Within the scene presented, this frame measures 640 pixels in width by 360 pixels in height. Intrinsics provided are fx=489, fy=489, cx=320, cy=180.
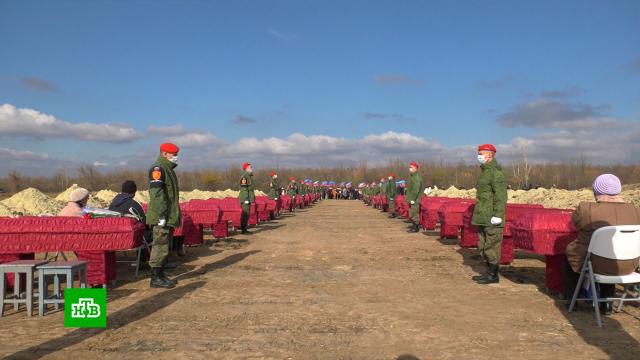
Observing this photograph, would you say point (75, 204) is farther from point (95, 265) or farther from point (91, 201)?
point (91, 201)

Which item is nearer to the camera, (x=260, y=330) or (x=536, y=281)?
(x=260, y=330)

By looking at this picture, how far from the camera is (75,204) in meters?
8.23

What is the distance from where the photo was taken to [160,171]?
755 cm

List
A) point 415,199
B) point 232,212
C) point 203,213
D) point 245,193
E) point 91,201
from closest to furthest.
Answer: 1. point 203,213
2. point 232,212
3. point 245,193
4. point 415,199
5. point 91,201

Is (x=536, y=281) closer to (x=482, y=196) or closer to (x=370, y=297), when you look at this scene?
(x=482, y=196)

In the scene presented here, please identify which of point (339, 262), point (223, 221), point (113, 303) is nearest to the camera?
point (113, 303)

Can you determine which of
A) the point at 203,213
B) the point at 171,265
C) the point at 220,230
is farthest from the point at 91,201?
the point at 171,265

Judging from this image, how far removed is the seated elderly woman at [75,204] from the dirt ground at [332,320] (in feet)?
4.40

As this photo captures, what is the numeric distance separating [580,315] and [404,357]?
2.75 meters

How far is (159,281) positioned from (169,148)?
2.12m

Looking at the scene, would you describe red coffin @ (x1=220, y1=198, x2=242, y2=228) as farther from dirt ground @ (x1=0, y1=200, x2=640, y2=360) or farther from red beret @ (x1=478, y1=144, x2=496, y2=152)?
red beret @ (x1=478, y1=144, x2=496, y2=152)

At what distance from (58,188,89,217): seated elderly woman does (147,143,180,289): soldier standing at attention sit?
5.15 ft

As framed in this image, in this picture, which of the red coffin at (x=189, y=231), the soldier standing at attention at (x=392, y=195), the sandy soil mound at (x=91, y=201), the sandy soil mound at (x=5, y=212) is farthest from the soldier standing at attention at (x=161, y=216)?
the soldier standing at attention at (x=392, y=195)

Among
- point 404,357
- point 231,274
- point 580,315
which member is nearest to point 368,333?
point 404,357
